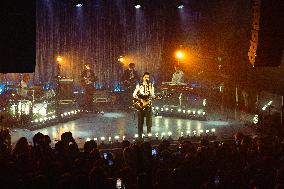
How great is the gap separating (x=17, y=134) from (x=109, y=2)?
40.8 feet

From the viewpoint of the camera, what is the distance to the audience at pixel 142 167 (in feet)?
21.7

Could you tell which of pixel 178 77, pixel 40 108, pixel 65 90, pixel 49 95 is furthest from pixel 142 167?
pixel 65 90

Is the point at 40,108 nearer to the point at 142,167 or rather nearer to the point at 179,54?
the point at 179,54

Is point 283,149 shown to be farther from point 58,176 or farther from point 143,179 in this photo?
point 58,176

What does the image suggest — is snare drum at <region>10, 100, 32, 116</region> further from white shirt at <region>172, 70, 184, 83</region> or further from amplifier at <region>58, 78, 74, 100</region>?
white shirt at <region>172, 70, 184, 83</region>

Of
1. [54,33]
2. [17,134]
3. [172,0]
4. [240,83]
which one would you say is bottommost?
[17,134]

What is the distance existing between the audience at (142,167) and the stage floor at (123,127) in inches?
238

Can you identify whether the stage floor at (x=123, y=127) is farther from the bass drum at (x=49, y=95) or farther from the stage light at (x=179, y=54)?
the stage light at (x=179, y=54)

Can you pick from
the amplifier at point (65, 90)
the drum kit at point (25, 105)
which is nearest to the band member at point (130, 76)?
the amplifier at point (65, 90)

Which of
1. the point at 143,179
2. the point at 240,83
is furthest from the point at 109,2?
the point at 143,179

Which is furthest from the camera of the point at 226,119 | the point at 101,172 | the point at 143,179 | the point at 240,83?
the point at 240,83

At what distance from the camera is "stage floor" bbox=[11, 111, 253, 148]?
16062 millimetres

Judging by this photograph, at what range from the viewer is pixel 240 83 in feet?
73.3

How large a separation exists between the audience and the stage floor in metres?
6.06
